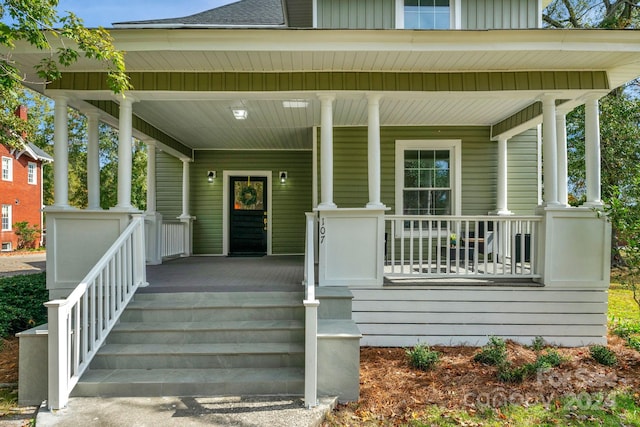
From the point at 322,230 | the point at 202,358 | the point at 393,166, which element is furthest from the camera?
the point at 393,166

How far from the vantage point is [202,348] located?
353 centimetres

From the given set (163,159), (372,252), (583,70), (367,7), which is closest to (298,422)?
(372,252)

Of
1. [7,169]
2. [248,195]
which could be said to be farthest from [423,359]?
[7,169]

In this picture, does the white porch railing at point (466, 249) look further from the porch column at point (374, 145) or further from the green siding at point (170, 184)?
the green siding at point (170, 184)

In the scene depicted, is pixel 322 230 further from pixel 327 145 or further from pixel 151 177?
pixel 151 177

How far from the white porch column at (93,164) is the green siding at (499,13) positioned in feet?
18.0

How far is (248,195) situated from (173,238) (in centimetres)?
196

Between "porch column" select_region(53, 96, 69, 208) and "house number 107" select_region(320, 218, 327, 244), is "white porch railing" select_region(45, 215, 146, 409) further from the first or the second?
"house number 107" select_region(320, 218, 327, 244)

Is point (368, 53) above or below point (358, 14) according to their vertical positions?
below

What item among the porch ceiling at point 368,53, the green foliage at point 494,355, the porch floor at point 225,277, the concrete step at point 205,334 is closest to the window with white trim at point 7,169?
the porch floor at point 225,277

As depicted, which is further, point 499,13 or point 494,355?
point 499,13

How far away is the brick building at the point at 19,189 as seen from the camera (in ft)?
58.6

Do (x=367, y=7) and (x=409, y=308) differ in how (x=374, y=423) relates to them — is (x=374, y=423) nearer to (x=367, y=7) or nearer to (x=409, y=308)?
(x=409, y=308)

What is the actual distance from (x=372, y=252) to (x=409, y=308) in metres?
0.81
